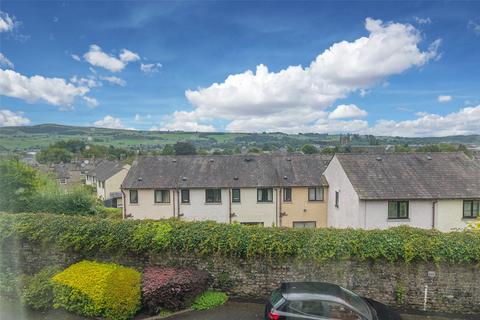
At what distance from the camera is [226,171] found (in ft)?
76.6

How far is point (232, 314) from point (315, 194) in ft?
50.3

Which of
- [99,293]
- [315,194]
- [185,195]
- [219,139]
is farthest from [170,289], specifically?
[219,139]

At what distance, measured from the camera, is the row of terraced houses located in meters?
16.8

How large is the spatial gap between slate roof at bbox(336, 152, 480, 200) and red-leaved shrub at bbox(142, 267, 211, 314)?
11.8 metres

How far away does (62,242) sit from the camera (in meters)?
9.31

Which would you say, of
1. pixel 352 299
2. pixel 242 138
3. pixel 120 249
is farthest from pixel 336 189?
pixel 242 138

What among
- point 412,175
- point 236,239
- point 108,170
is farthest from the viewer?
point 108,170

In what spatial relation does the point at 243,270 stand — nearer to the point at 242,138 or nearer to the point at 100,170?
the point at 100,170

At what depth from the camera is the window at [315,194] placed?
72.1ft

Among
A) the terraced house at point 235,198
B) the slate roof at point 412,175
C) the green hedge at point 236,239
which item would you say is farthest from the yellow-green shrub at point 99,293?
Answer: the terraced house at point 235,198

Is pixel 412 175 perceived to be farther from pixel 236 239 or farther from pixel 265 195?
pixel 236 239

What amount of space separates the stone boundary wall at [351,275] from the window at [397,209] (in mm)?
8747

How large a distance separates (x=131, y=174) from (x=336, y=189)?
16347mm

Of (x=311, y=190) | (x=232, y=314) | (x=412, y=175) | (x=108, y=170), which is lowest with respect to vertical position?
(x=232, y=314)
